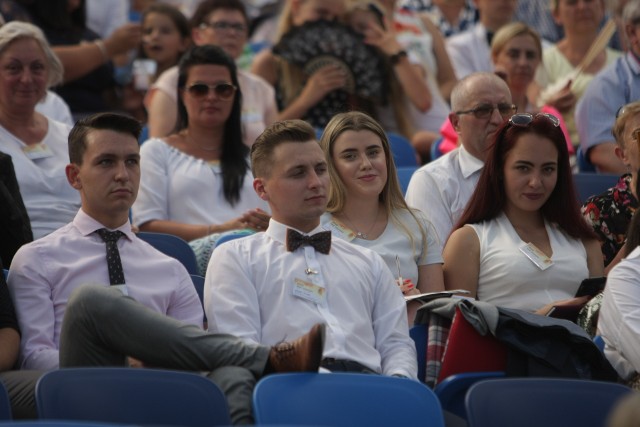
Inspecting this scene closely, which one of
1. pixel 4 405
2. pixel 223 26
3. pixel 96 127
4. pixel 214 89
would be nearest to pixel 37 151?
pixel 214 89

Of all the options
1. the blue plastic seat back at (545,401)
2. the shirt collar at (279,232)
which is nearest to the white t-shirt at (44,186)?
the shirt collar at (279,232)

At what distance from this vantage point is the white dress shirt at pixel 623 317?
411cm

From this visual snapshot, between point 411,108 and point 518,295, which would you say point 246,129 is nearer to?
point 411,108

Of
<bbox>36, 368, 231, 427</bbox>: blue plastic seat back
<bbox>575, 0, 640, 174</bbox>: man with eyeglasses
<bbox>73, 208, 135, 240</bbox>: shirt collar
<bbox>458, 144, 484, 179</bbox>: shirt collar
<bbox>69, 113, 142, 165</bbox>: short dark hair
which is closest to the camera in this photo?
<bbox>36, 368, 231, 427</bbox>: blue plastic seat back

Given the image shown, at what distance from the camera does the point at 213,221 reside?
584cm

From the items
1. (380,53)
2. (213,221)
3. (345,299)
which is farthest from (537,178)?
(380,53)

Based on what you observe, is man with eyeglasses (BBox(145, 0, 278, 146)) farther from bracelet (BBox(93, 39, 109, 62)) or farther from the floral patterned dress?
the floral patterned dress

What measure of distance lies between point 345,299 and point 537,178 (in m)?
1.24

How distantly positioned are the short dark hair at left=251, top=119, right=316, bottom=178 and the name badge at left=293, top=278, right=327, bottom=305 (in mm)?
475

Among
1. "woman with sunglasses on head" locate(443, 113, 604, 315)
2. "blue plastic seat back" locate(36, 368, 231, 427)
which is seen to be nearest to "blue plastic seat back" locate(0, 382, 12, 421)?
"blue plastic seat back" locate(36, 368, 231, 427)

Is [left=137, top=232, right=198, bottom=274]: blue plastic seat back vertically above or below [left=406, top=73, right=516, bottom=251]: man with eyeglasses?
below

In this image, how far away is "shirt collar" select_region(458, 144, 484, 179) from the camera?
219 inches

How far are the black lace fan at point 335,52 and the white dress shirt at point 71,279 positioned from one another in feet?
10.1

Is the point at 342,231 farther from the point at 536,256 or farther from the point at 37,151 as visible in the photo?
the point at 37,151
